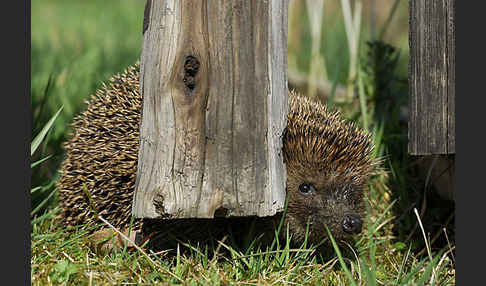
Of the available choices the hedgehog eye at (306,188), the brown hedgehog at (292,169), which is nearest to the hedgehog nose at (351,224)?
the brown hedgehog at (292,169)

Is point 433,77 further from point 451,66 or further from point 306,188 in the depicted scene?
point 306,188

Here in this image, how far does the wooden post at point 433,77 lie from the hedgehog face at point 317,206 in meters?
0.52

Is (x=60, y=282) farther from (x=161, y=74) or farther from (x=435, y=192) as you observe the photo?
(x=435, y=192)

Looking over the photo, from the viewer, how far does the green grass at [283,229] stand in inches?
116

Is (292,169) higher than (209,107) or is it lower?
lower

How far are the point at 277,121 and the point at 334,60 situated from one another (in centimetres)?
406

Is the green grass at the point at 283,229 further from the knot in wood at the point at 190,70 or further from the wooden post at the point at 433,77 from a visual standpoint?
Answer: the knot in wood at the point at 190,70

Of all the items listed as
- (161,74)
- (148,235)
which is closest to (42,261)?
(148,235)

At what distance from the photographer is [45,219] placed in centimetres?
379

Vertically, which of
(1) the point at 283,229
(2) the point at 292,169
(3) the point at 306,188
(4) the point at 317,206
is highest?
(2) the point at 292,169

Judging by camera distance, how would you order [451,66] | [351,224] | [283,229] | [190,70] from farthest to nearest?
[283,229], [351,224], [451,66], [190,70]

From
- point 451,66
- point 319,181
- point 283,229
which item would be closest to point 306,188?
point 319,181

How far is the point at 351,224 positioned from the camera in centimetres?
329

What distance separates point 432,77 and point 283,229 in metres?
1.20
